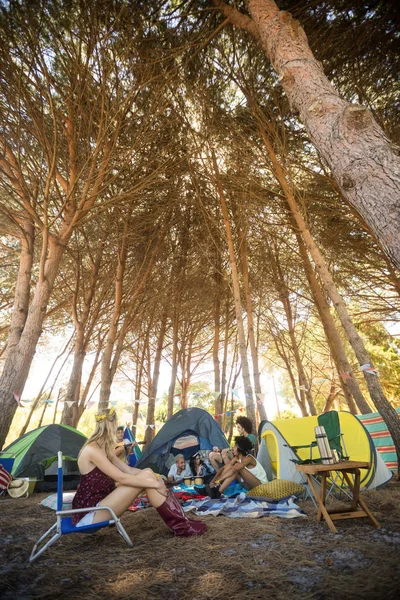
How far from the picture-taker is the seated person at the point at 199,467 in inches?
195

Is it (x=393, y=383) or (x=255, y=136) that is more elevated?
(x=255, y=136)

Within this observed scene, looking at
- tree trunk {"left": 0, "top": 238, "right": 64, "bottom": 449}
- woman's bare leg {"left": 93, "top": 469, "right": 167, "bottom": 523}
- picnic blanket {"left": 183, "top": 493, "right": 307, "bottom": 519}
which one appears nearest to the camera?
woman's bare leg {"left": 93, "top": 469, "right": 167, "bottom": 523}

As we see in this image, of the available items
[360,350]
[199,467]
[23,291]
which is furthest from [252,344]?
[23,291]

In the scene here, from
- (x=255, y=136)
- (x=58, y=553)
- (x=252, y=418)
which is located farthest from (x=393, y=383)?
(x=58, y=553)

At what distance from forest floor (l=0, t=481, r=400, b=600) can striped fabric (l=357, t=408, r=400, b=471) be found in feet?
7.98

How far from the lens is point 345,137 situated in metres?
2.50

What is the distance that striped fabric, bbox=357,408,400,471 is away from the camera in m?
5.05

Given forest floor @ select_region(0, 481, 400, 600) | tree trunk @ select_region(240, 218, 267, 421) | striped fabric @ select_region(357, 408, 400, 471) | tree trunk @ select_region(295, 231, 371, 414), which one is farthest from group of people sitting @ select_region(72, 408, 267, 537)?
tree trunk @ select_region(295, 231, 371, 414)

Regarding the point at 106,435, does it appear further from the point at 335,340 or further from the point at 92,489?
the point at 335,340

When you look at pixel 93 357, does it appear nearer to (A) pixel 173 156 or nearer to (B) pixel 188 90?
(A) pixel 173 156

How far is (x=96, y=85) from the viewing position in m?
5.31

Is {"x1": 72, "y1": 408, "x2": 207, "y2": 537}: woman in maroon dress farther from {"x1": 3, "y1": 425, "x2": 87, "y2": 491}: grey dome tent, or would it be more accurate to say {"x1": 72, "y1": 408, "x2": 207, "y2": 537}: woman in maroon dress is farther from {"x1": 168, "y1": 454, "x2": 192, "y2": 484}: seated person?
{"x1": 3, "y1": 425, "x2": 87, "y2": 491}: grey dome tent

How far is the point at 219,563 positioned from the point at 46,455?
4.55 m

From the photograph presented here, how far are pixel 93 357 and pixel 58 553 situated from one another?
10.6 meters
